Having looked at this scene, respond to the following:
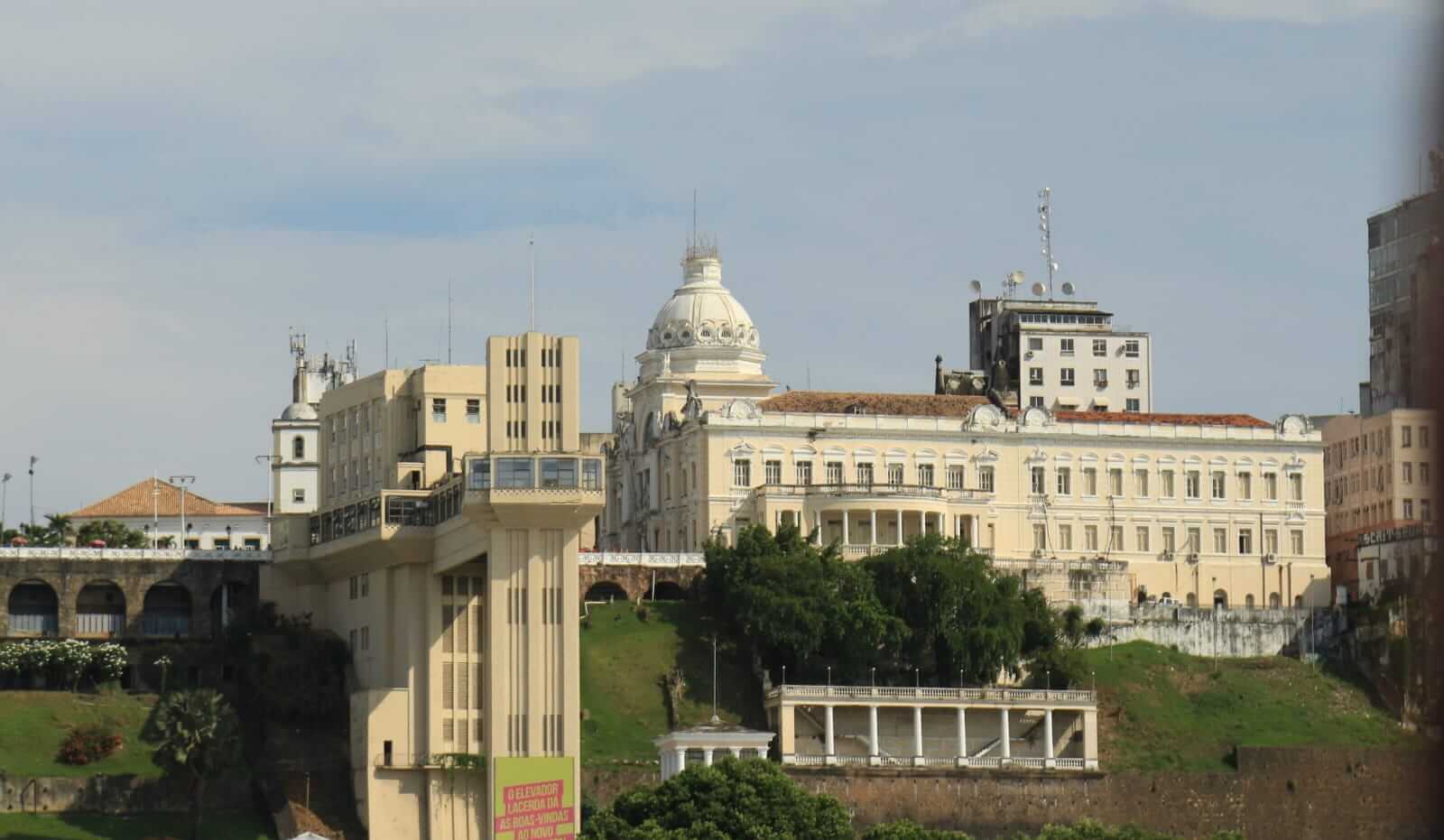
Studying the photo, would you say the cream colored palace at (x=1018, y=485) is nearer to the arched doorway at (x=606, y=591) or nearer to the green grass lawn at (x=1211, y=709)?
the arched doorway at (x=606, y=591)

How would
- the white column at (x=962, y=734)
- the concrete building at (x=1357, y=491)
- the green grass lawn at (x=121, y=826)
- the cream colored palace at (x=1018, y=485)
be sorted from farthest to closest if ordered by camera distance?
the concrete building at (x=1357, y=491)
the cream colored palace at (x=1018, y=485)
the white column at (x=962, y=734)
the green grass lawn at (x=121, y=826)

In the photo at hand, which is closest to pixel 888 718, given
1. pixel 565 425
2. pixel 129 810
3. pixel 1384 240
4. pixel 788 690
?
pixel 788 690

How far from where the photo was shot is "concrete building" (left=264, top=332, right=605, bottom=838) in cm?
9456

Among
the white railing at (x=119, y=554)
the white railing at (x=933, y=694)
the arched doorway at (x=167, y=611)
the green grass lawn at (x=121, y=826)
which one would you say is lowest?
the green grass lawn at (x=121, y=826)

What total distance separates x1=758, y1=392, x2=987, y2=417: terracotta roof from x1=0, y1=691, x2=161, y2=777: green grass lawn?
1503 inches

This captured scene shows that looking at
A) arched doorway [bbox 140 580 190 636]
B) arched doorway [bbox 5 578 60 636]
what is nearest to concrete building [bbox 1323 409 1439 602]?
arched doorway [bbox 140 580 190 636]

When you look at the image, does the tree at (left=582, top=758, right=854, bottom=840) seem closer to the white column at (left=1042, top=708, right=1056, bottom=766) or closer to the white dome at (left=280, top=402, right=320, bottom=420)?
the white column at (left=1042, top=708, right=1056, bottom=766)

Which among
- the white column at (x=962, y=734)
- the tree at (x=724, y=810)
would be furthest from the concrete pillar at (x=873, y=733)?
the tree at (x=724, y=810)

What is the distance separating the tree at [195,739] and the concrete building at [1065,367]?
59898mm

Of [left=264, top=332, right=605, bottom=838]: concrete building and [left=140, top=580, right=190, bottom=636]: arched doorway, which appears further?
[left=140, top=580, right=190, bottom=636]: arched doorway

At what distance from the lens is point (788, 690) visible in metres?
107

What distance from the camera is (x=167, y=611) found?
116m

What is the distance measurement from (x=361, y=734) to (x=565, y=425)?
1458 cm

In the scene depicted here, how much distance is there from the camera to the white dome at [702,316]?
138625 mm
